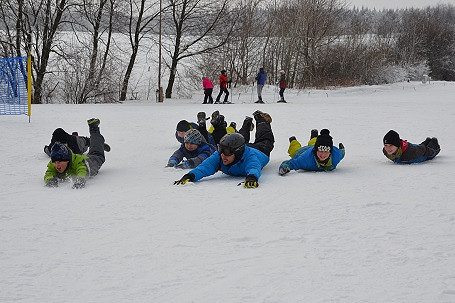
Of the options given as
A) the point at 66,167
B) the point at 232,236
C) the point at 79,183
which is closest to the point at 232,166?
the point at 79,183

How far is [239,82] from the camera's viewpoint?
1250 inches

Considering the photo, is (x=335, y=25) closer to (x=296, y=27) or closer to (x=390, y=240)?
(x=296, y=27)

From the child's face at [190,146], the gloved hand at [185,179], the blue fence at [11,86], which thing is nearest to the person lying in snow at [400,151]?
the child's face at [190,146]

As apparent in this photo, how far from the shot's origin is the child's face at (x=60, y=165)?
Result: 17.1 ft

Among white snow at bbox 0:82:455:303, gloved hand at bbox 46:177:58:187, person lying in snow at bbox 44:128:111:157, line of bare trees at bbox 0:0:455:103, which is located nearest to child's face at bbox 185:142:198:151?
white snow at bbox 0:82:455:303

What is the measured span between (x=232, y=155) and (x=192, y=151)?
142cm

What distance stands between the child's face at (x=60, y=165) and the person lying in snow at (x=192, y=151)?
63.1 inches

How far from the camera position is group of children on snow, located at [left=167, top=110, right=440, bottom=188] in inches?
206

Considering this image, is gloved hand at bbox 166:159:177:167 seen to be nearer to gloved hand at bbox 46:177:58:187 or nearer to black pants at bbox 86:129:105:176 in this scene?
black pants at bbox 86:129:105:176

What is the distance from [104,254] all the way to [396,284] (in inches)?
74.2

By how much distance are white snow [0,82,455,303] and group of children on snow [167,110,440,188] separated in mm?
170

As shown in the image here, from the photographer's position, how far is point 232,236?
3312 millimetres

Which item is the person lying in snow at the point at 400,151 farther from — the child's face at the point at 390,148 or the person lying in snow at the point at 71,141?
the person lying in snow at the point at 71,141

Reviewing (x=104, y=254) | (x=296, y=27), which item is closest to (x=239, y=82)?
(x=296, y=27)
